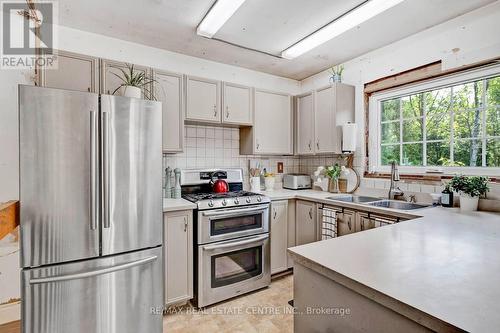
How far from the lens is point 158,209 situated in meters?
1.79

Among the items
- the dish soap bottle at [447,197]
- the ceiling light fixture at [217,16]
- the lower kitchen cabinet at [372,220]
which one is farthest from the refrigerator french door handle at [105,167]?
the dish soap bottle at [447,197]

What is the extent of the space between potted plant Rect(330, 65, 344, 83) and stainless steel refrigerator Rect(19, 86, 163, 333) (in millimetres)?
2046

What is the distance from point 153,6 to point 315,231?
2.44 metres

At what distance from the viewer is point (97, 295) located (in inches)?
60.6

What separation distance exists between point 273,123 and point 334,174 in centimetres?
93

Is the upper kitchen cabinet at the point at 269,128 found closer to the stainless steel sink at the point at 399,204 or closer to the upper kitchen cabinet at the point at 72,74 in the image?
the stainless steel sink at the point at 399,204

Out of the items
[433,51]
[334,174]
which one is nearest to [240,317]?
[334,174]

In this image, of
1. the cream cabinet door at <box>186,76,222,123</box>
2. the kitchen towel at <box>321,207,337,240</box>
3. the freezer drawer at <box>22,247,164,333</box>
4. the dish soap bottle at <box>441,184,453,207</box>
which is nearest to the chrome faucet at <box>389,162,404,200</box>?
the dish soap bottle at <box>441,184,453,207</box>

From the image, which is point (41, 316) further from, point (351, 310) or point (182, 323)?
point (351, 310)

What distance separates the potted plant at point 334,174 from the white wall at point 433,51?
0.65 ft

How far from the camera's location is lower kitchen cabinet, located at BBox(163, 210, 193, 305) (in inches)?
80.3

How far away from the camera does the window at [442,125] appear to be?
200 centimetres

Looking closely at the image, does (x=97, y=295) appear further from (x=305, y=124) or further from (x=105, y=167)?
(x=305, y=124)

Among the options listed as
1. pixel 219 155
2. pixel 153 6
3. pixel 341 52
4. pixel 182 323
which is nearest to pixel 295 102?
pixel 341 52
